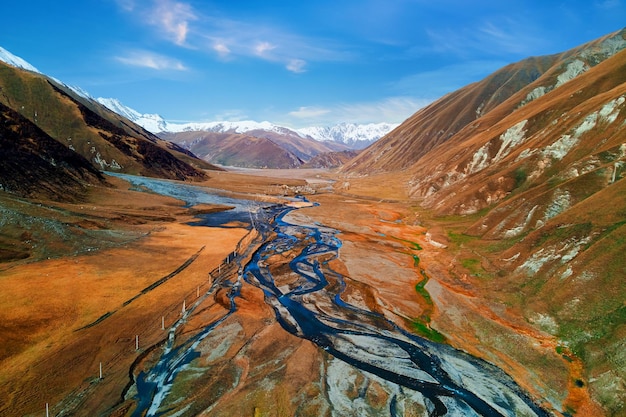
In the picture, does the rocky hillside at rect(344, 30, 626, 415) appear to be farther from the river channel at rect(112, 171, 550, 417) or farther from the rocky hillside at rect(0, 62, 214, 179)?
the rocky hillside at rect(0, 62, 214, 179)

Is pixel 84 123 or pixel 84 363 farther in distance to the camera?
pixel 84 123

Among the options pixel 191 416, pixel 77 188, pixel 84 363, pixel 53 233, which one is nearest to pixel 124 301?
pixel 84 363

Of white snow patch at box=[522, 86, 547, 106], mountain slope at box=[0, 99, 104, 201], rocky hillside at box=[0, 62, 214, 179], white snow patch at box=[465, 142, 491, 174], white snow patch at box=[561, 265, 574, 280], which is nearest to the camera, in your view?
white snow patch at box=[561, 265, 574, 280]

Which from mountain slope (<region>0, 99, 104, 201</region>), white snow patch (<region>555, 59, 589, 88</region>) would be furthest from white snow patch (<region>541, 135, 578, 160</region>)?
white snow patch (<region>555, 59, 589, 88</region>)

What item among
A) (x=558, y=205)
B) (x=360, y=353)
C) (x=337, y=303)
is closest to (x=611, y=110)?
(x=558, y=205)

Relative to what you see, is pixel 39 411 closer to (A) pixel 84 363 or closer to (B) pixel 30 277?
(A) pixel 84 363

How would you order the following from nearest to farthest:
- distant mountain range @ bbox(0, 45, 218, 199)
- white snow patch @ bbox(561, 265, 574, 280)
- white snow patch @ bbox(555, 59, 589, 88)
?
white snow patch @ bbox(561, 265, 574, 280)
distant mountain range @ bbox(0, 45, 218, 199)
white snow patch @ bbox(555, 59, 589, 88)

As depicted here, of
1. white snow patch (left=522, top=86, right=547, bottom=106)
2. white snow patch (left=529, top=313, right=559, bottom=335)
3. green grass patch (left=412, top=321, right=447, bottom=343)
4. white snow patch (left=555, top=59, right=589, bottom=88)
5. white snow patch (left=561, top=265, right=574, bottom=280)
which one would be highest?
white snow patch (left=555, top=59, right=589, bottom=88)

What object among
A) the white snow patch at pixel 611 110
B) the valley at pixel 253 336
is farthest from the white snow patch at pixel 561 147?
the valley at pixel 253 336

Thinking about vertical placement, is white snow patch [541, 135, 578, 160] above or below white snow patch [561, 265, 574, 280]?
above
